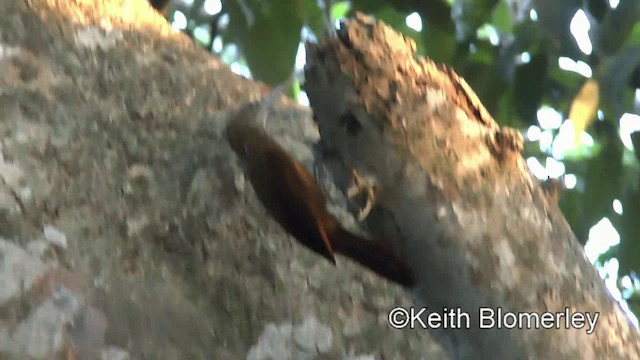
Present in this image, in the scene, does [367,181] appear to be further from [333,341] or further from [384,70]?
[333,341]

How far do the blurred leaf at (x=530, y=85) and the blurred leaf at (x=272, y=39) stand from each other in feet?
0.84

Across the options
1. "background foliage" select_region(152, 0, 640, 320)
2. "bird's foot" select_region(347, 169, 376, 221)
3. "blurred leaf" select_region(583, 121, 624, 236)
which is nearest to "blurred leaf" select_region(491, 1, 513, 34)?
"background foliage" select_region(152, 0, 640, 320)

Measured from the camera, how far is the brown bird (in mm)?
440

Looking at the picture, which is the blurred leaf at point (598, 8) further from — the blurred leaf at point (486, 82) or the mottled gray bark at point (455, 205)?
the mottled gray bark at point (455, 205)

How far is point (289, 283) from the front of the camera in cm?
63

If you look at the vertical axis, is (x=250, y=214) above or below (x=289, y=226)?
below

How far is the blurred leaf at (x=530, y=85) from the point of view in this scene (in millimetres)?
860

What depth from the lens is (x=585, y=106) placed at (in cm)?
73

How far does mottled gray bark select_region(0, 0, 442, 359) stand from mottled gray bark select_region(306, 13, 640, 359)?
8.6 inches

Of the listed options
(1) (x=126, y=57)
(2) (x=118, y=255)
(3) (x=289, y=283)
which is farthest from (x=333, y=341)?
(1) (x=126, y=57)

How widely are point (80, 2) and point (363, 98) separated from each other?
0.54 meters

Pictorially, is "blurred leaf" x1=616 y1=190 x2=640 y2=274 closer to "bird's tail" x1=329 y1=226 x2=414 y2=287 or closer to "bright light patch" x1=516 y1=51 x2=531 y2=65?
"bright light patch" x1=516 y1=51 x2=531 y2=65

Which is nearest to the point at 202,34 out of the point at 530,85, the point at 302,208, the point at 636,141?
the point at 530,85

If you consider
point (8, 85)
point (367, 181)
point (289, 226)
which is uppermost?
point (367, 181)
